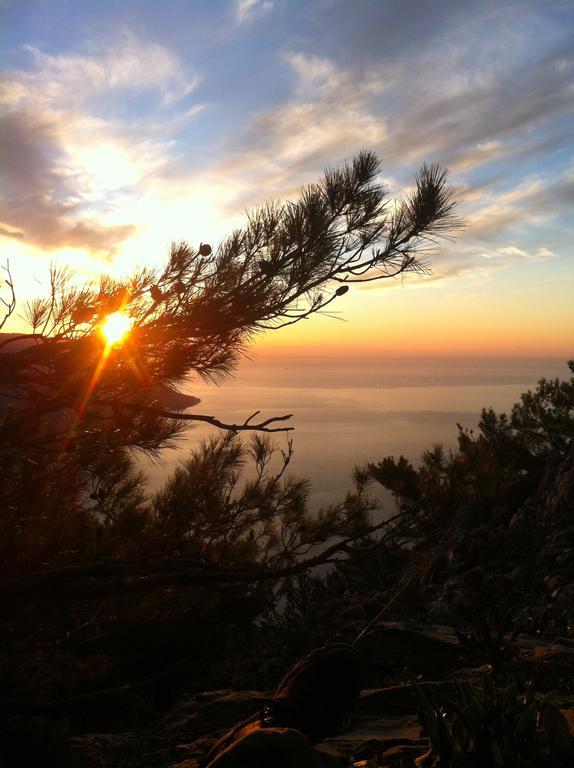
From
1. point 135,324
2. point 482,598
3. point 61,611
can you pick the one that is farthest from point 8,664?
point 482,598

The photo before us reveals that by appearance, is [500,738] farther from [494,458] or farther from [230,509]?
[494,458]

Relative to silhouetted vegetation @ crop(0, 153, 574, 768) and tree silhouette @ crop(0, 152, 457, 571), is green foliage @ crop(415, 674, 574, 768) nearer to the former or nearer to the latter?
silhouetted vegetation @ crop(0, 153, 574, 768)

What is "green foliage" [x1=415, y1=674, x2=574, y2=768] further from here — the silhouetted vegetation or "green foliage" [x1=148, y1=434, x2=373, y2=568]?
"green foliage" [x1=148, y1=434, x2=373, y2=568]

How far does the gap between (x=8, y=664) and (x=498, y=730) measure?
12.4 ft

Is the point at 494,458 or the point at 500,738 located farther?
the point at 494,458

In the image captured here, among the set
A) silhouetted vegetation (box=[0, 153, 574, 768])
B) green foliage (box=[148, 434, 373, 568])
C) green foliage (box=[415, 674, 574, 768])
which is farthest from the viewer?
green foliage (box=[148, 434, 373, 568])

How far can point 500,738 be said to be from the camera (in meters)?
1.53

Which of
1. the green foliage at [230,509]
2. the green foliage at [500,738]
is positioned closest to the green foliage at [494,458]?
the green foliage at [230,509]

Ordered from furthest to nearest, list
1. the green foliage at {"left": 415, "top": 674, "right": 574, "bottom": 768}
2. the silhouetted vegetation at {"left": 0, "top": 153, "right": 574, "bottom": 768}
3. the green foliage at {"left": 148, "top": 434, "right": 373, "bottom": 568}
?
1. the green foliage at {"left": 148, "top": 434, "right": 373, "bottom": 568}
2. the silhouetted vegetation at {"left": 0, "top": 153, "right": 574, "bottom": 768}
3. the green foliage at {"left": 415, "top": 674, "right": 574, "bottom": 768}

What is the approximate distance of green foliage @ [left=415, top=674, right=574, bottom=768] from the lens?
4.96 ft

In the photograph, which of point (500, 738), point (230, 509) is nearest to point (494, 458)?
point (230, 509)

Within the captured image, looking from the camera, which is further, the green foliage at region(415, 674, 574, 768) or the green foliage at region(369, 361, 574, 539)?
the green foliage at region(369, 361, 574, 539)

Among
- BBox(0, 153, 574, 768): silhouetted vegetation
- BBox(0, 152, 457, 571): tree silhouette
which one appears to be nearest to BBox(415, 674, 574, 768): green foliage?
BBox(0, 153, 574, 768): silhouetted vegetation

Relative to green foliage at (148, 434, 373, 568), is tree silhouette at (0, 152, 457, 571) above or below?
above
